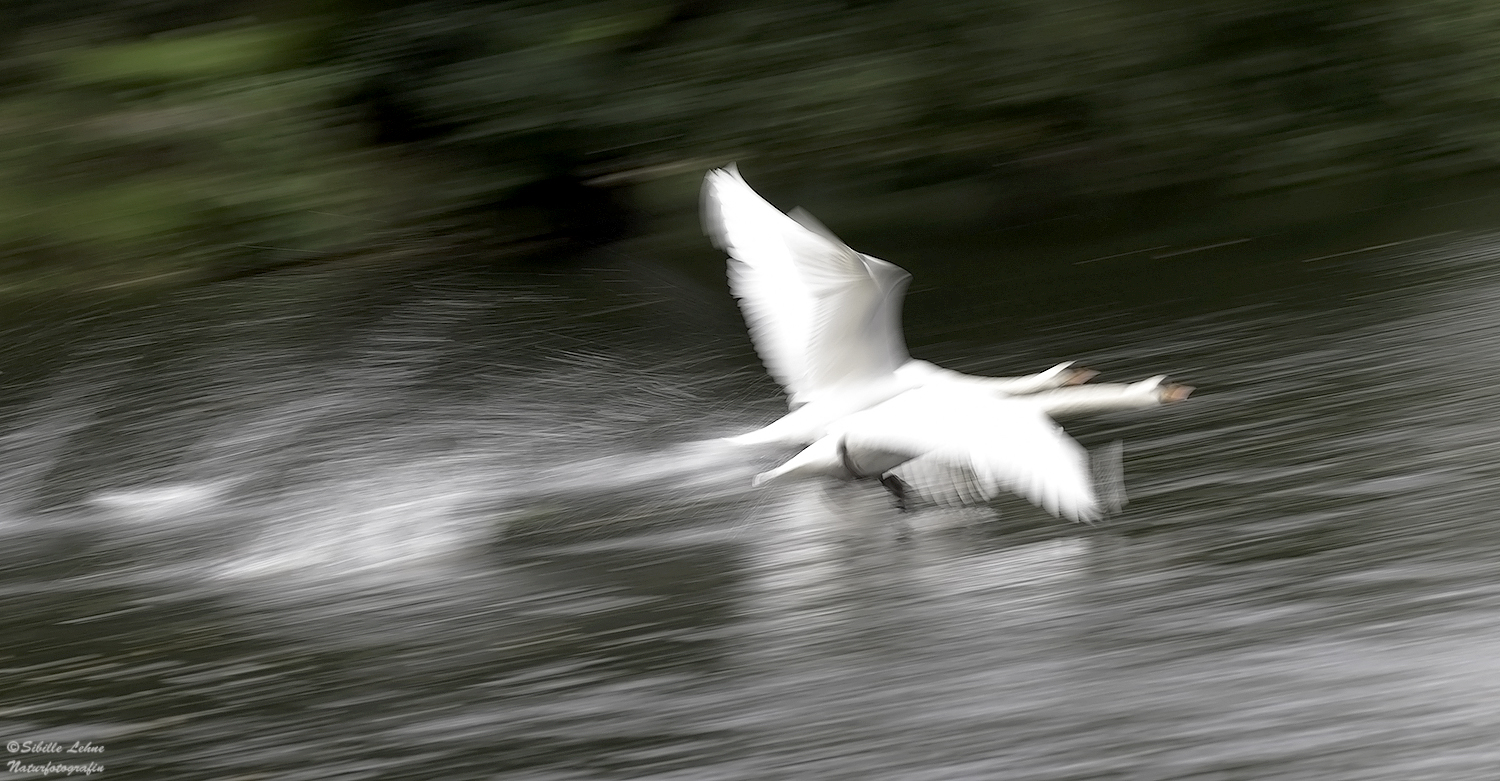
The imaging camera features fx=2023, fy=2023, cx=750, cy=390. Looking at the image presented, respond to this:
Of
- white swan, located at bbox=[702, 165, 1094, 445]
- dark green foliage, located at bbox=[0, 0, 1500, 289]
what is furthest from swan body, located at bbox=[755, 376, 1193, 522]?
dark green foliage, located at bbox=[0, 0, 1500, 289]

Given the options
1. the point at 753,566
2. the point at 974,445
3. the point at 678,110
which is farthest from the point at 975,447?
the point at 678,110

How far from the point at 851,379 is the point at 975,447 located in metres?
0.89

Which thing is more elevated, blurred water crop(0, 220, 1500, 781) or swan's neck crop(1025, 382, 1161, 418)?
swan's neck crop(1025, 382, 1161, 418)

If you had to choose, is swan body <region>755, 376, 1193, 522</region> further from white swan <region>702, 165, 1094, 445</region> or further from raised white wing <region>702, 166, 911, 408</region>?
raised white wing <region>702, 166, 911, 408</region>

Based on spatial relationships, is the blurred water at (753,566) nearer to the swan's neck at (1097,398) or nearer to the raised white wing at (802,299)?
the swan's neck at (1097,398)

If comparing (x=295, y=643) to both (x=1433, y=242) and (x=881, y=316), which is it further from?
(x=1433, y=242)

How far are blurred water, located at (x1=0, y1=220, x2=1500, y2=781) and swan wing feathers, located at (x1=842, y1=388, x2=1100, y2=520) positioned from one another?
0.19m

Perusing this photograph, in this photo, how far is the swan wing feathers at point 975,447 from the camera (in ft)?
16.4

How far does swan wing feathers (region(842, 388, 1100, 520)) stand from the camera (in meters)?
5.01

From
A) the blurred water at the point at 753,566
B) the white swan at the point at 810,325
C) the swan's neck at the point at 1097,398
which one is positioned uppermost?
the white swan at the point at 810,325

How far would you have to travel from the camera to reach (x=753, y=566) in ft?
17.8

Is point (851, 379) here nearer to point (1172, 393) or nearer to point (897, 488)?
point (897, 488)

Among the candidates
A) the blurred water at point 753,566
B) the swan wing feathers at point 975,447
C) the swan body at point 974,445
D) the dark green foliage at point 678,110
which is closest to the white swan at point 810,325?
the swan body at point 974,445

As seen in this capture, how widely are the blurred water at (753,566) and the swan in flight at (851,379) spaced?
24 centimetres
